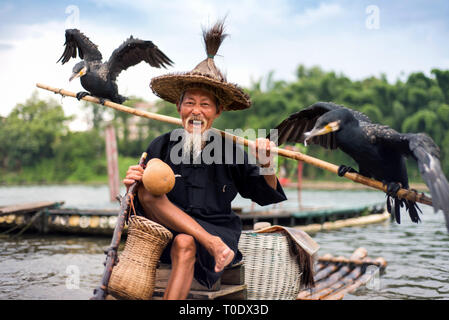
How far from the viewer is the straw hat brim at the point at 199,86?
9.05ft

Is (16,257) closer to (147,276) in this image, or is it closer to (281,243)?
(281,243)

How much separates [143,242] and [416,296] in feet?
14.3

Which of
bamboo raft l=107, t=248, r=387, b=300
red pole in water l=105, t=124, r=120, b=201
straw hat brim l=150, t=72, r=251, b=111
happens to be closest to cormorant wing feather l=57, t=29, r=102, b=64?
straw hat brim l=150, t=72, r=251, b=111

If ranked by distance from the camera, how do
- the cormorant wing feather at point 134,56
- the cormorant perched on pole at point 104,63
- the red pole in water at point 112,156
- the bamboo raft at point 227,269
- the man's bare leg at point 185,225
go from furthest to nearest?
the red pole in water at point 112,156 < the cormorant wing feather at point 134,56 < the cormorant perched on pole at point 104,63 < the bamboo raft at point 227,269 < the man's bare leg at point 185,225

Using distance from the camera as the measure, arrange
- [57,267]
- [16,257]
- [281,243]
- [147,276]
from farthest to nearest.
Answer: [16,257], [57,267], [281,243], [147,276]

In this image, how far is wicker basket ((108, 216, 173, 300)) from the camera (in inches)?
93.0

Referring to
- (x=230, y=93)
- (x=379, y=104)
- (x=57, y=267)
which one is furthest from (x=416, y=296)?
(x=379, y=104)

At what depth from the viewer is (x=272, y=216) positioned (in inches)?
416

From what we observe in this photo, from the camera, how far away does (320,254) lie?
8.56m

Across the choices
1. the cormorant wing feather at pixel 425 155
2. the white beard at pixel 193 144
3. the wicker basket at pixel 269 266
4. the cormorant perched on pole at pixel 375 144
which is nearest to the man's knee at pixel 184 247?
the white beard at pixel 193 144

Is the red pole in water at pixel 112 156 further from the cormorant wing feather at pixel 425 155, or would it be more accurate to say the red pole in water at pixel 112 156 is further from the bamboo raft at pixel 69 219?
the cormorant wing feather at pixel 425 155

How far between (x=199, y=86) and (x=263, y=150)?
1.80 ft

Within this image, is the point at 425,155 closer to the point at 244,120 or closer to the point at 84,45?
the point at 84,45

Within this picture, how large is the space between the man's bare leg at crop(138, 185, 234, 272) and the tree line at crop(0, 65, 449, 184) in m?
31.0
